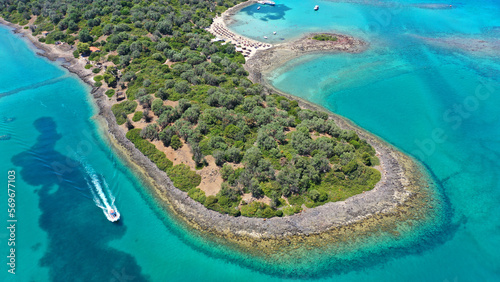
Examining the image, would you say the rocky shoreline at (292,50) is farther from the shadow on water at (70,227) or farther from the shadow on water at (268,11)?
the shadow on water at (70,227)

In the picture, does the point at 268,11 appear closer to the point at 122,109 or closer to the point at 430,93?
the point at 430,93

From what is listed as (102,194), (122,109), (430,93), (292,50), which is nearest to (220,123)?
(122,109)

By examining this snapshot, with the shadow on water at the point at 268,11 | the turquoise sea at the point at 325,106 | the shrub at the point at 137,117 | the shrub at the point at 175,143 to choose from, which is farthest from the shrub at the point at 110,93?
the shadow on water at the point at 268,11

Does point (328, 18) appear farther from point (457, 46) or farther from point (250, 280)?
point (250, 280)

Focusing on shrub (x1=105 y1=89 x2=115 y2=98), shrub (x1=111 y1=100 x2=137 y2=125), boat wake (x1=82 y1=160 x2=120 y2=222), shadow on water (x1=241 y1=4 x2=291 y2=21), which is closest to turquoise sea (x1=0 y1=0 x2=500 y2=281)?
boat wake (x1=82 y1=160 x2=120 y2=222)

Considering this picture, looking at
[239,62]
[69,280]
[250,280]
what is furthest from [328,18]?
[69,280]

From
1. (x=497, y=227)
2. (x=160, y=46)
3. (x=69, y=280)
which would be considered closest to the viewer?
(x=69, y=280)
